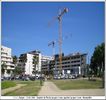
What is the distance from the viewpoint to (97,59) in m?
92.2

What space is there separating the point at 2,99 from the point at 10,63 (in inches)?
5929

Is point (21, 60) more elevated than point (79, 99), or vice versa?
point (21, 60)

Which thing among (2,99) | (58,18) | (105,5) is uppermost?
(58,18)

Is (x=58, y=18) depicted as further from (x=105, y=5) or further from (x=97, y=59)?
(x=105, y=5)

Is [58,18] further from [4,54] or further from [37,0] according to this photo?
[37,0]

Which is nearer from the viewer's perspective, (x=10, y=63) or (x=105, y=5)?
(x=105, y=5)

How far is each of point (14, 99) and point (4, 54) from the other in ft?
466

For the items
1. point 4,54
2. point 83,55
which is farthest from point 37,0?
point 83,55

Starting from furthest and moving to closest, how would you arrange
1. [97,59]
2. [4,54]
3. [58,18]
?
1. [4,54]
2. [58,18]
3. [97,59]

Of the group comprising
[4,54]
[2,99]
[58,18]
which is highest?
[58,18]

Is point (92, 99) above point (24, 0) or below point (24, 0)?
below

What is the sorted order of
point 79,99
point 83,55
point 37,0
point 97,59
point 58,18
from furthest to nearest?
point 83,55
point 58,18
point 97,59
point 37,0
point 79,99

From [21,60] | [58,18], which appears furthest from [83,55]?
[58,18]

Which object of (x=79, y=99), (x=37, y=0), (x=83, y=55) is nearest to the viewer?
(x=79, y=99)
